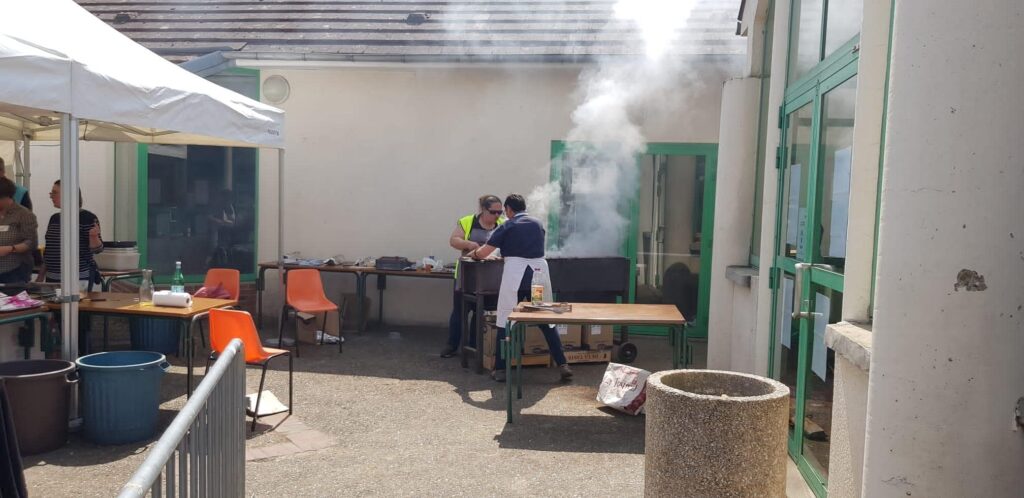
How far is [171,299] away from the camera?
6570 mm

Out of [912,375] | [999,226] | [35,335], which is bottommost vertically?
[35,335]

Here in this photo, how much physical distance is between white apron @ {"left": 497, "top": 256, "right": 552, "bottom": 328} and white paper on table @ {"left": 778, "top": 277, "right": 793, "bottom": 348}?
259 cm

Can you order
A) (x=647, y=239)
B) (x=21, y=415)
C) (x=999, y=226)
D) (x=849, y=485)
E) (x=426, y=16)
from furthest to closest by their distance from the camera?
(x=426, y=16)
(x=647, y=239)
(x=21, y=415)
(x=849, y=485)
(x=999, y=226)

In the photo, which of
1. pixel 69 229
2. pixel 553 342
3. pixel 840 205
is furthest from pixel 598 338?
pixel 69 229

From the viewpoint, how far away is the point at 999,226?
8.33 ft

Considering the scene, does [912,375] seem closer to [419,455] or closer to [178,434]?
[178,434]

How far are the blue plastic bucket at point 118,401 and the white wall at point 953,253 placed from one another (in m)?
4.71

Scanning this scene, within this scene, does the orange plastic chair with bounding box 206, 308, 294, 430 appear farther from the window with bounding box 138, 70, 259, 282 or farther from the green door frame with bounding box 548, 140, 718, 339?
the window with bounding box 138, 70, 259, 282

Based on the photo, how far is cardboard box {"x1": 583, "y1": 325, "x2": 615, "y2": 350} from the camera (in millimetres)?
8523

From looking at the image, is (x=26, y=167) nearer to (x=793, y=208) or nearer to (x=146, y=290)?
(x=146, y=290)

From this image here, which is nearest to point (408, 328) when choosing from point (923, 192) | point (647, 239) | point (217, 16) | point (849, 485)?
point (647, 239)

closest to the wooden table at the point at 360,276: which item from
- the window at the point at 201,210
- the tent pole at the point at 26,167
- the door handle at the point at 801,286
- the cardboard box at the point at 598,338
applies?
the window at the point at 201,210

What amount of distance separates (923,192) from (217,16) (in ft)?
37.7

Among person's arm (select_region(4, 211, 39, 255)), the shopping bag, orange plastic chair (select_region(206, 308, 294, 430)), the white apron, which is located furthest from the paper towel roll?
the shopping bag
